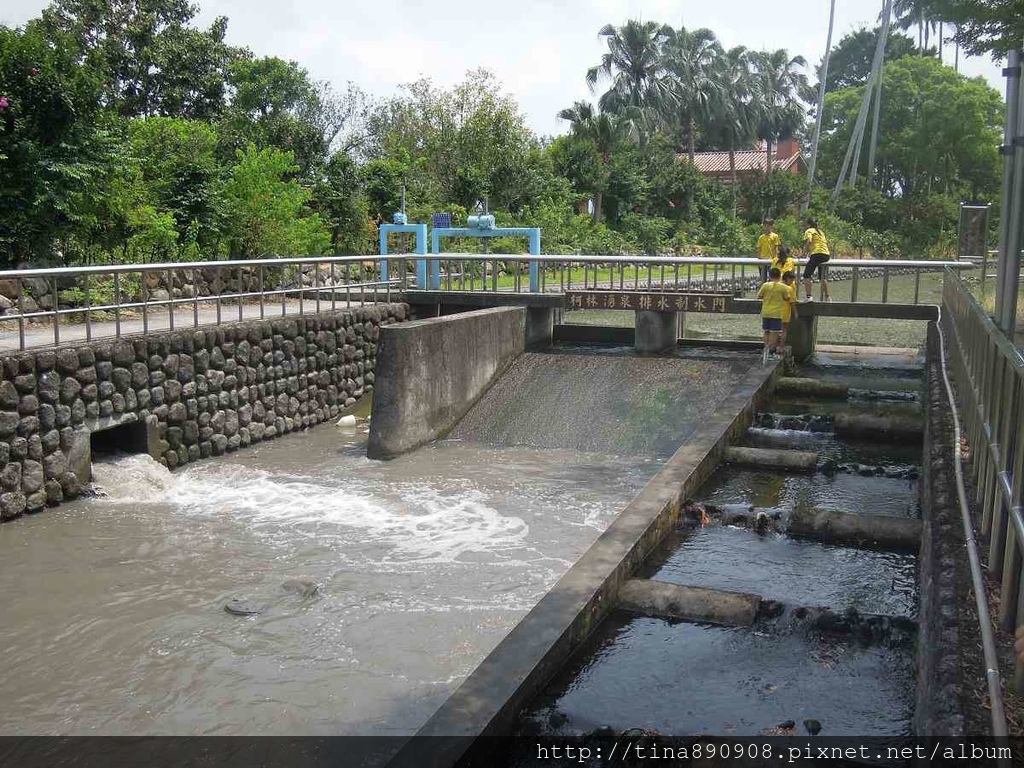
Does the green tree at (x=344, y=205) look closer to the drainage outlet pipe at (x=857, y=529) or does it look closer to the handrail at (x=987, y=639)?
the drainage outlet pipe at (x=857, y=529)

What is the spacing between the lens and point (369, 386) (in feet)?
55.2

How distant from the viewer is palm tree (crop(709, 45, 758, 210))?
55188 millimetres

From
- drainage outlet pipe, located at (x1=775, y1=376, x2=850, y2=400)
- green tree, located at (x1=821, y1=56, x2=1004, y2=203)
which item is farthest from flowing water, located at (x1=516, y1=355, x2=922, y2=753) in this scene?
green tree, located at (x1=821, y1=56, x2=1004, y2=203)

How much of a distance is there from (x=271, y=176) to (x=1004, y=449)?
18732 millimetres

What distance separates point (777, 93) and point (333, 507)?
57.1 meters

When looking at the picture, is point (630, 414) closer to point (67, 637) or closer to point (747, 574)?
point (747, 574)

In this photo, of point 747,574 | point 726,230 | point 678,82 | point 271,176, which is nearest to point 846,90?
point 678,82

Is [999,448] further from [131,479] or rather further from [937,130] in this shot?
[937,130]

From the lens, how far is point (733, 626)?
664 centimetres

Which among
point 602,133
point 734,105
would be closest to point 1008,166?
point 602,133

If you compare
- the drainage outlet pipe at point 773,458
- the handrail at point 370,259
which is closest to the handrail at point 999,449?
the drainage outlet pipe at point 773,458

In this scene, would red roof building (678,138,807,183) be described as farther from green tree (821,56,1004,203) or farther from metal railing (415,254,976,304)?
metal railing (415,254,976,304)

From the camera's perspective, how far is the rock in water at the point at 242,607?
7.91 m

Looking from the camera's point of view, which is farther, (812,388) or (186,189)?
(186,189)
